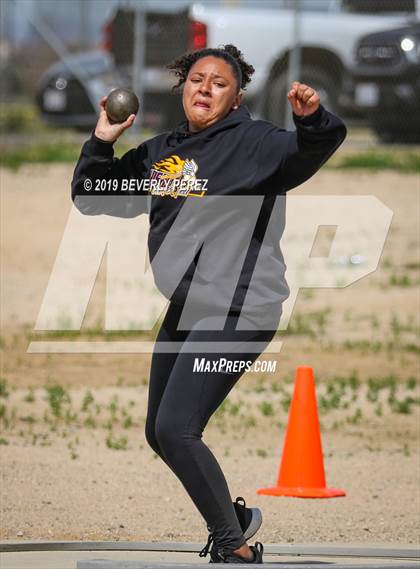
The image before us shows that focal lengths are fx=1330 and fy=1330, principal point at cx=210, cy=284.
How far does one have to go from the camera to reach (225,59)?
5133 mm

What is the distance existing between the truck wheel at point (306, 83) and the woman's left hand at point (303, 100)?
11760mm

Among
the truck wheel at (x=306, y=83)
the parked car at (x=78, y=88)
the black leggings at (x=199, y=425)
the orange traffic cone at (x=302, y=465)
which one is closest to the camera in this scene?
the black leggings at (x=199, y=425)

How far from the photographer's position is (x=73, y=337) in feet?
37.8

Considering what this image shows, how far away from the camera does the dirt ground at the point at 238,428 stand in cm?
666

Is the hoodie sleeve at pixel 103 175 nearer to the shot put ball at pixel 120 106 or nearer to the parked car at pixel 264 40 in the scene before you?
the shot put ball at pixel 120 106

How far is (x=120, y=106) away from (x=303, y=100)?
853 millimetres

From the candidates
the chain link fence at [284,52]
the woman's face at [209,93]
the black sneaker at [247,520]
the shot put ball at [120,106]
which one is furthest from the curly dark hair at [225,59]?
the chain link fence at [284,52]

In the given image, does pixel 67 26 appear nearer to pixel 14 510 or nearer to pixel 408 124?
pixel 408 124

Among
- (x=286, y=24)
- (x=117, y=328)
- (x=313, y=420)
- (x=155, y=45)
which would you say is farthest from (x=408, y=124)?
(x=313, y=420)

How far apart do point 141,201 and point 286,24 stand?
38.2ft

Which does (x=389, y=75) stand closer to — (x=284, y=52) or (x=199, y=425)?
(x=284, y=52)

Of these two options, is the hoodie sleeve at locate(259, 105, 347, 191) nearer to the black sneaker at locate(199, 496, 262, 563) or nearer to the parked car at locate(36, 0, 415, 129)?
the black sneaker at locate(199, 496, 262, 563)

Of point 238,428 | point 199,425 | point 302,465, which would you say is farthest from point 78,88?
point 199,425

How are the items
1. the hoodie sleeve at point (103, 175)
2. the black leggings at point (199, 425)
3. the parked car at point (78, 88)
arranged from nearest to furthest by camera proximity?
the black leggings at point (199, 425) → the hoodie sleeve at point (103, 175) → the parked car at point (78, 88)
